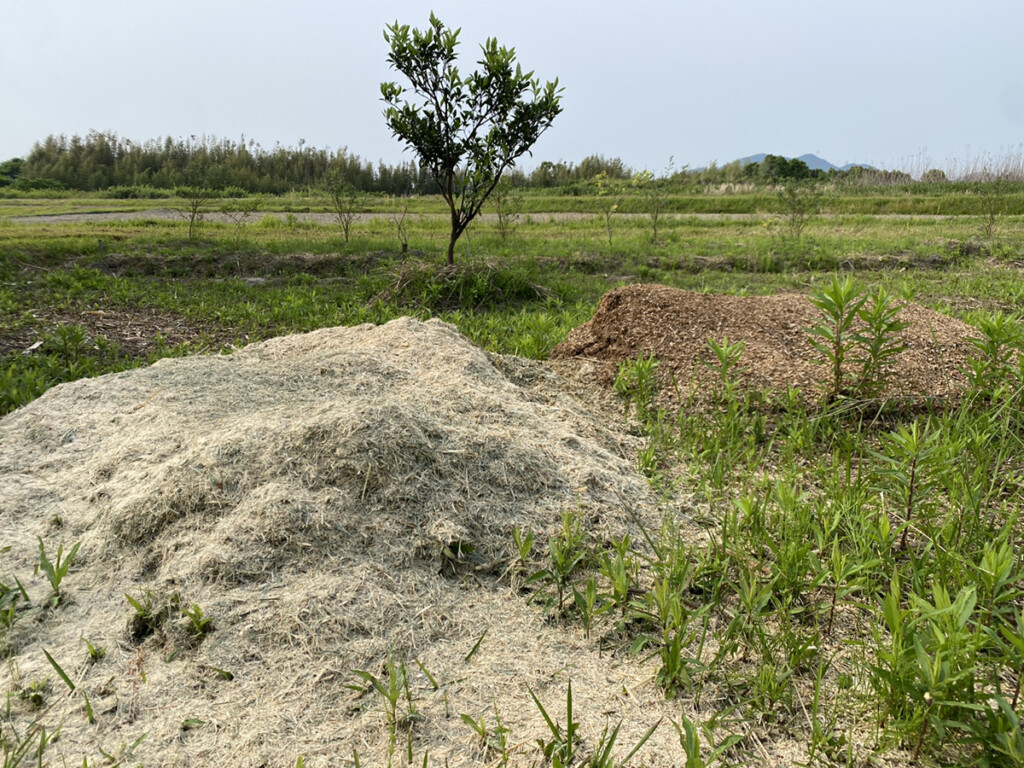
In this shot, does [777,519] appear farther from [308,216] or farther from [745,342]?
[308,216]

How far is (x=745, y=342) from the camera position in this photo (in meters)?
4.28

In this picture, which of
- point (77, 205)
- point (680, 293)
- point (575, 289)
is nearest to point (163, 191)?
point (77, 205)

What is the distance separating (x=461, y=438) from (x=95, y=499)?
1.51 m

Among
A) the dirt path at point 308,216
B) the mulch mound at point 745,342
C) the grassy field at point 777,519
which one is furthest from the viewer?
the dirt path at point 308,216

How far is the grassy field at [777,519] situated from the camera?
1649 mm

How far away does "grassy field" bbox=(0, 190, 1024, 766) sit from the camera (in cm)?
165

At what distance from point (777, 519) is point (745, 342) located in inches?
78.3

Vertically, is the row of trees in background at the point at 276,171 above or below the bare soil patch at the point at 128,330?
above

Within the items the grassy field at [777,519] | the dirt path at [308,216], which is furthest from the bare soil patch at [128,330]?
the dirt path at [308,216]

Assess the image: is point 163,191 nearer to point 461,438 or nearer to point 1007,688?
point 461,438

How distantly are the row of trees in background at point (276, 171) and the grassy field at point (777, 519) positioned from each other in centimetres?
1961

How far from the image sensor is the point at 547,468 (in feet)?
9.11

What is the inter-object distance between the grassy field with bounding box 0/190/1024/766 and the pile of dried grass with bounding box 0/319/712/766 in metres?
0.19

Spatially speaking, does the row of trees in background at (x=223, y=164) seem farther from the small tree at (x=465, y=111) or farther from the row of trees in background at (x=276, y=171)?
the small tree at (x=465, y=111)
